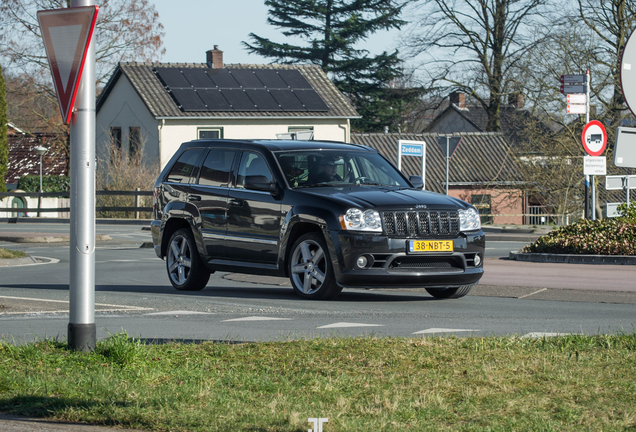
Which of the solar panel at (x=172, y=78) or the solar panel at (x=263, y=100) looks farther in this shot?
the solar panel at (x=263, y=100)

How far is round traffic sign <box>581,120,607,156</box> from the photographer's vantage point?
2025 centimetres

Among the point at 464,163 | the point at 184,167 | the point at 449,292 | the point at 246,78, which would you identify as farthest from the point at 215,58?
the point at 449,292

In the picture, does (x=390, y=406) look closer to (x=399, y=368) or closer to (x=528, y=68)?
(x=399, y=368)

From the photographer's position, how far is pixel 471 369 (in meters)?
6.25

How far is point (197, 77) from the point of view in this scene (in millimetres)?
51219

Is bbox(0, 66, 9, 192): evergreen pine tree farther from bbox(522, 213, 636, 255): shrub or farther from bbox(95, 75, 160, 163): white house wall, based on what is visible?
bbox(522, 213, 636, 255): shrub

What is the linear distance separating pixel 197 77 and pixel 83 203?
45.2m

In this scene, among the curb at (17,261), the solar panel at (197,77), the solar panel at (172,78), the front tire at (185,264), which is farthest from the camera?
the solar panel at (197,77)

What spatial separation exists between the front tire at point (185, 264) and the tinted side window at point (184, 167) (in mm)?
748

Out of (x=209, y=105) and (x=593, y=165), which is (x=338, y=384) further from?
(x=209, y=105)

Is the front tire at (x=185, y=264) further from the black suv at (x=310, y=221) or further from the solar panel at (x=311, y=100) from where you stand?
the solar panel at (x=311, y=100)

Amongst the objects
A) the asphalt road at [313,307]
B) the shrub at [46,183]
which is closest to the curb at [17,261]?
the asphalt road at [313,307]

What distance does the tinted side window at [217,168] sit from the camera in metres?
12.9

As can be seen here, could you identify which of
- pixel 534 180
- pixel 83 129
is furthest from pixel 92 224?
pixel 534 180
